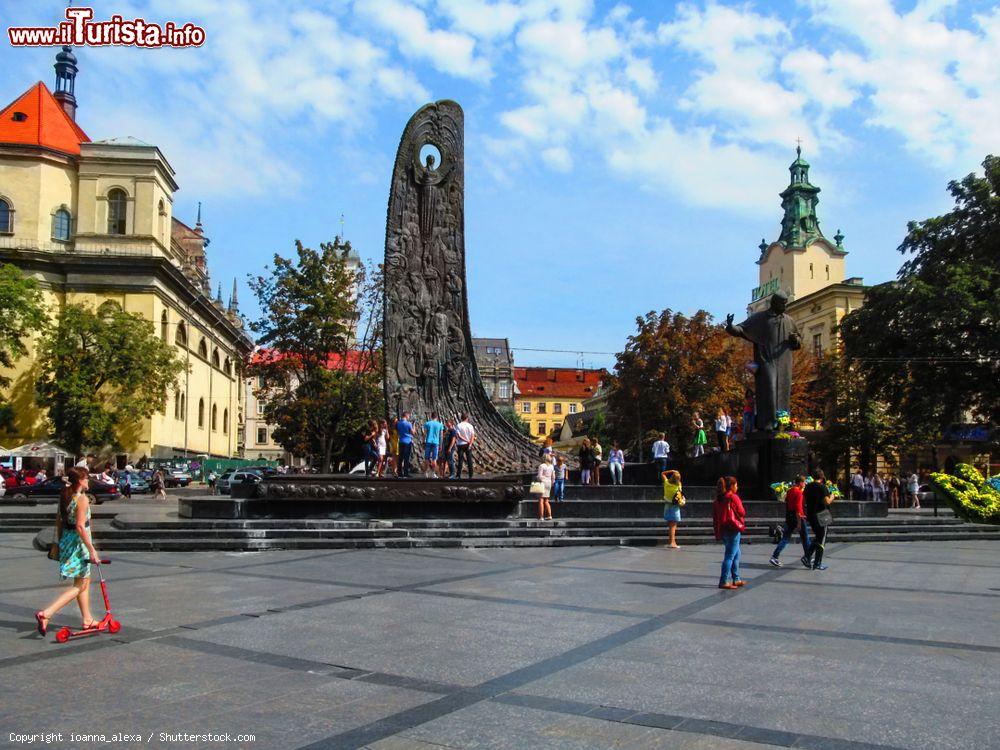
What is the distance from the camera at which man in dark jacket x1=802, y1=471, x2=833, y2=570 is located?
503 inches

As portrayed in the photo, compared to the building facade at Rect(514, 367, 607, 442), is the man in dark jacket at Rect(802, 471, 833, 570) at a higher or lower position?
lower

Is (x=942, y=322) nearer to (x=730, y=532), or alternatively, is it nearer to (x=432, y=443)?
(x=432, y=443)

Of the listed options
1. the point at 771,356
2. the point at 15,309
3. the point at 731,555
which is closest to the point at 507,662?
the point at 731,555

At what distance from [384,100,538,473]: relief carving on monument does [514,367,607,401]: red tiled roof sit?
3742 inches

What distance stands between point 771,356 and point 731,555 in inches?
435

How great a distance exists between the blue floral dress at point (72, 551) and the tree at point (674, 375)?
115ft

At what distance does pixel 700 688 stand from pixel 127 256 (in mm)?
51759

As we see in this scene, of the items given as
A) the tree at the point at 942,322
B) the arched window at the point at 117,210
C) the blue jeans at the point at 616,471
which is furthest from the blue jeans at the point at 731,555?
the arched window at the point at 117,210

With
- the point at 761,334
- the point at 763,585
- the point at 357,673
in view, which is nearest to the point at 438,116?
the point at 761,334

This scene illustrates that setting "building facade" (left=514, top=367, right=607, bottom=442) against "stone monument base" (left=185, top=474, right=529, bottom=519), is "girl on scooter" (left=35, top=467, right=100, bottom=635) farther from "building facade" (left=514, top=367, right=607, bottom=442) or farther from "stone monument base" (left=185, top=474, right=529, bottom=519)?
"building facade" (left=514, top=367, right=607, bottom=442)

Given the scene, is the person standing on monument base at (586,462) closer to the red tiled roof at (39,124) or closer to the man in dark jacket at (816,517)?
the man in dark jacket at (816,517)

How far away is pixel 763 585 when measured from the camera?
11102 millimetres

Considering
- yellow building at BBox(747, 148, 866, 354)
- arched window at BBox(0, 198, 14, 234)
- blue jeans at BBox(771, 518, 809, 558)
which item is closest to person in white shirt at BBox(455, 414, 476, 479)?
blue jeans at BBox(771, 518, 809, 558)

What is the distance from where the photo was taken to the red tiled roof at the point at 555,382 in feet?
398
